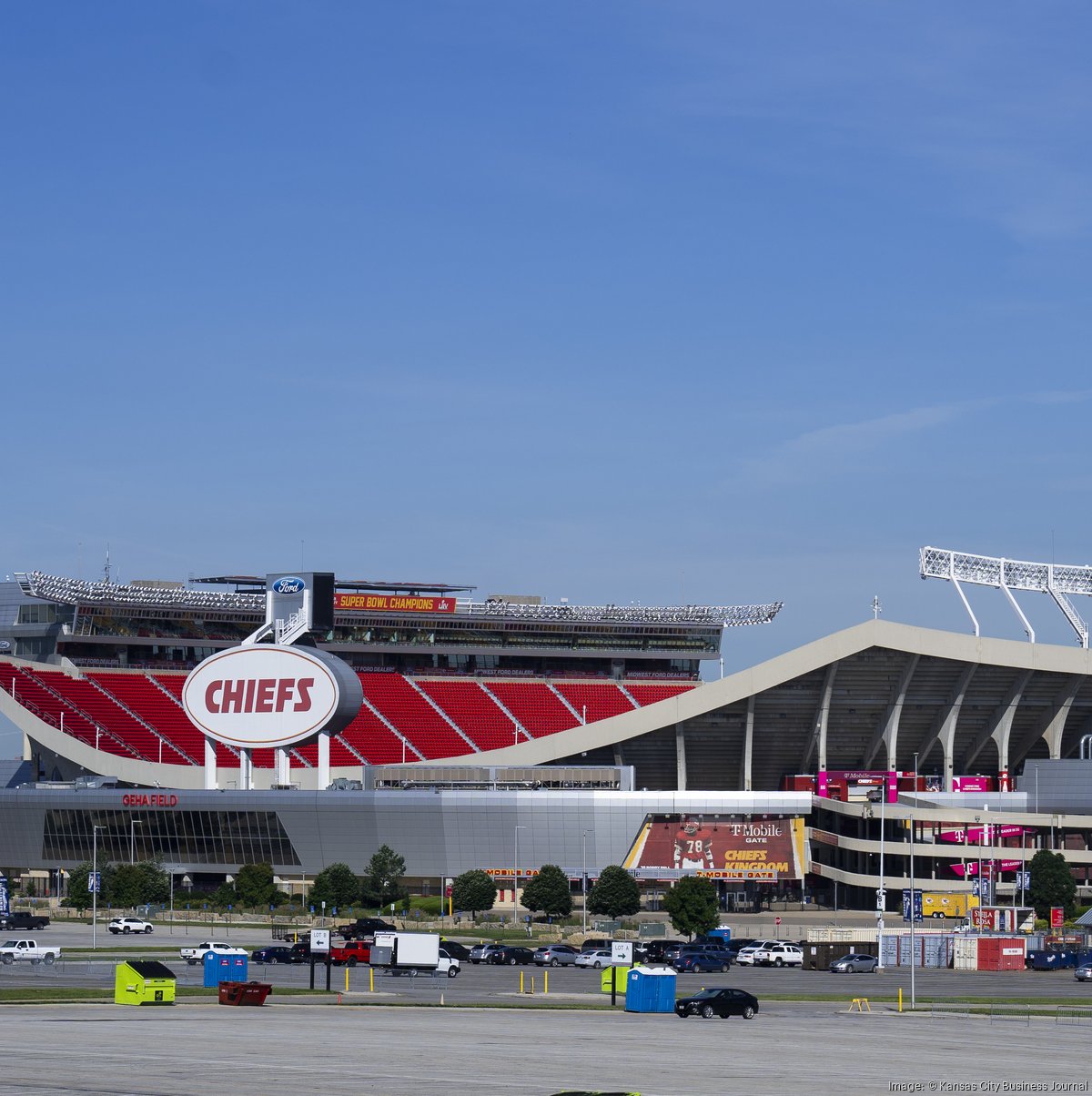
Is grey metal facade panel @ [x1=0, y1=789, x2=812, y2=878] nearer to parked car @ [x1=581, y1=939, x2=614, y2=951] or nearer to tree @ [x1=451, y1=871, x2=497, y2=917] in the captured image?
tree @ [x1=451, y1=871, x2=497, y2=917]

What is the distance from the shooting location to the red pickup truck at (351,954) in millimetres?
80125

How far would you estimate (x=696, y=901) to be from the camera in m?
103

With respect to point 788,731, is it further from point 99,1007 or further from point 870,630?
point 99,1007

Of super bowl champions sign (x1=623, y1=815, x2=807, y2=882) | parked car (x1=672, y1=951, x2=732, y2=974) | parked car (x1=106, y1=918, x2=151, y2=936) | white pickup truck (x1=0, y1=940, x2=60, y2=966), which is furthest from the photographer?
super bowl champions sign (x1=623, y1=815, x2=807, y2=882)

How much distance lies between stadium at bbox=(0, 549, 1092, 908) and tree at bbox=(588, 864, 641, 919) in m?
8.60

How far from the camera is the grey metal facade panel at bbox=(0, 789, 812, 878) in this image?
123000 millimetres

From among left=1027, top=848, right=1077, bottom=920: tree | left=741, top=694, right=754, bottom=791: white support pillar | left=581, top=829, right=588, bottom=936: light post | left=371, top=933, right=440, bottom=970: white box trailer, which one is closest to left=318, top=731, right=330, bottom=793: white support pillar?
left=581, top=829, right=588, bottom=936: light post

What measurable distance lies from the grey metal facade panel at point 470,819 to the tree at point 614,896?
29.4 feet

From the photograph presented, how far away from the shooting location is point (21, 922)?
342ft

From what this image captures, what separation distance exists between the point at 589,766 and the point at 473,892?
23563 millimetres

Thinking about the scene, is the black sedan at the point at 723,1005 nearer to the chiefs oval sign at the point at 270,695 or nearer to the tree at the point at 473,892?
the tree at the point at 473,892

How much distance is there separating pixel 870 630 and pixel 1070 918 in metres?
24.6

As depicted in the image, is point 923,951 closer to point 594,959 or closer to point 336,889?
point 594,959

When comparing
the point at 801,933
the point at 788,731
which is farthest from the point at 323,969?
the point at 788,731
